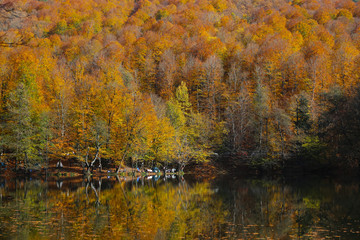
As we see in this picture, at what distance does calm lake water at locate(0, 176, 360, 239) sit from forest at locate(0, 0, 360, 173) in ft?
31.1

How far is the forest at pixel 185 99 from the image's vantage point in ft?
145

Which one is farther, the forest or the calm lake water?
the forest

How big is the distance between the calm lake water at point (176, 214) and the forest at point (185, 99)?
373 inches

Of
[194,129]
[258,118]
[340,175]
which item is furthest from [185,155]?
[340,175]

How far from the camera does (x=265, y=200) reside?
83.3 feet

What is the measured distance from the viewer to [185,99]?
6022cm

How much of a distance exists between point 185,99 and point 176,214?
41.0 metres

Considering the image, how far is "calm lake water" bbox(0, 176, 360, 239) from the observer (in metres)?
15.2

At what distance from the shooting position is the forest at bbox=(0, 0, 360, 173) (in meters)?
44.2

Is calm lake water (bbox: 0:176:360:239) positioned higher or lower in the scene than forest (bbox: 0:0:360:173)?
lower

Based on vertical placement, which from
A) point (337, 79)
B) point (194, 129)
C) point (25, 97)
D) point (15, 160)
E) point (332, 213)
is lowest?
point (332, 213)

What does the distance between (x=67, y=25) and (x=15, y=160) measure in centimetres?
6888

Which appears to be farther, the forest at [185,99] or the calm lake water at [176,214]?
the forest at [185,99]

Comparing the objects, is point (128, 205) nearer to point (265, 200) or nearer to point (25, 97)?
point (265, 200)
